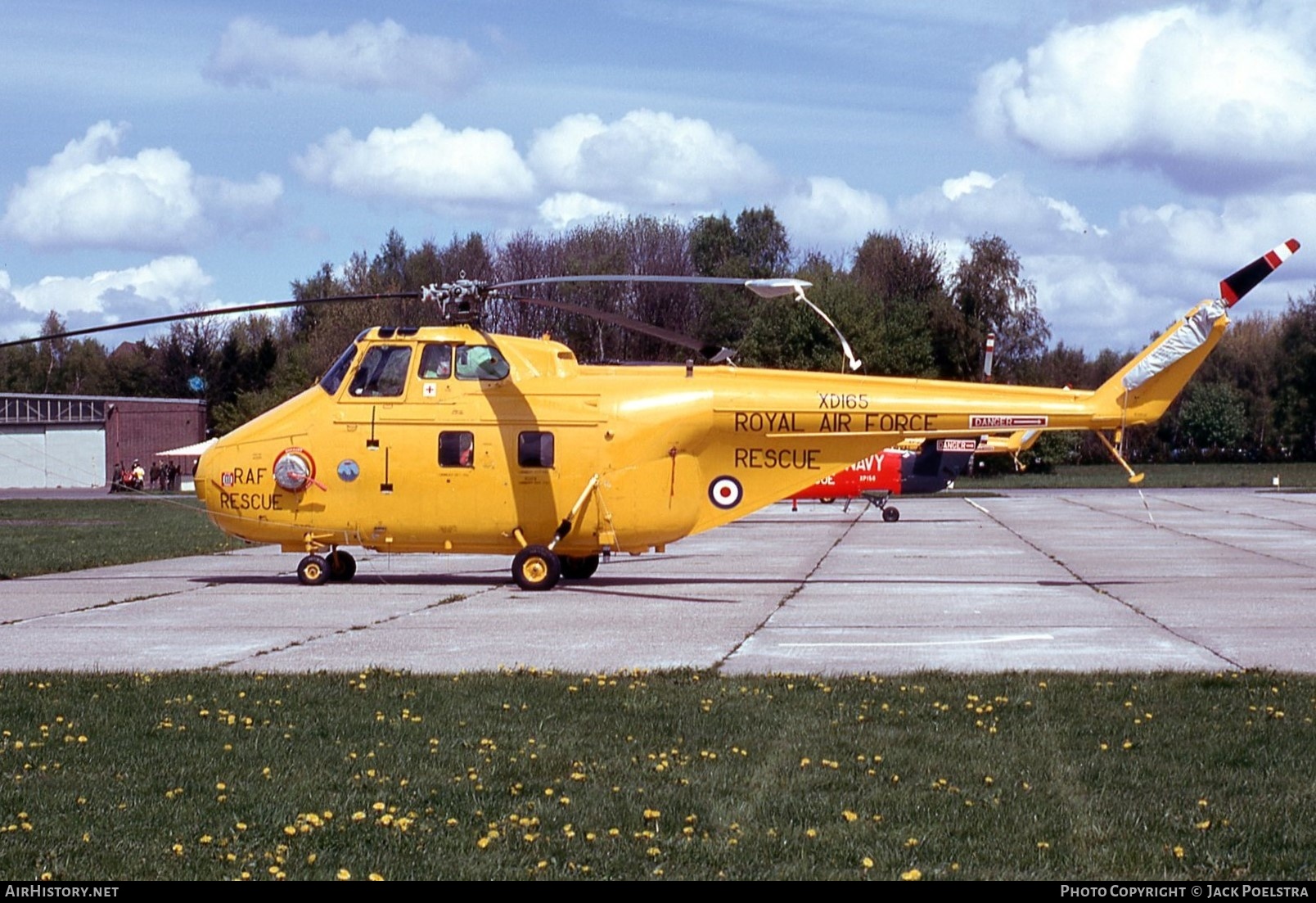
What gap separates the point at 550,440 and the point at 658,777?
39.1 feet

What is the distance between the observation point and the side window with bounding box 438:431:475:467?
20.0 metres

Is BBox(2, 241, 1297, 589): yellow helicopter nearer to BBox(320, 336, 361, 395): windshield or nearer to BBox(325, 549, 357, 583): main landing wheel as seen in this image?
BBox(320, 336, 361, 395): windshield

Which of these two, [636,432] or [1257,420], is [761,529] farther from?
[1257,420]

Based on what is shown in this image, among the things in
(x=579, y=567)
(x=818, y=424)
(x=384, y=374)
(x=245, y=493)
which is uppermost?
(x=384, y=374)

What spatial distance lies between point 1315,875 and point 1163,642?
7875 mm

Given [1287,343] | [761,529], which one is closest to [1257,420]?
[1287,343]

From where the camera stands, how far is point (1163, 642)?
14.0m

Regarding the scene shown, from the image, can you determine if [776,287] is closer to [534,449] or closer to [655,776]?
[534,449]

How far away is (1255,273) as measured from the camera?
1802 centimetres

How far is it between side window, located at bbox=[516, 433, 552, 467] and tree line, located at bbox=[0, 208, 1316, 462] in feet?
102

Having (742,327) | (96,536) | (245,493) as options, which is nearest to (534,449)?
(245,493)

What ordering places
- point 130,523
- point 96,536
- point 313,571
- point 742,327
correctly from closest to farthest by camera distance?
1. point 313,571
2. point 96,536
3. point 130,523
4. point 742,327

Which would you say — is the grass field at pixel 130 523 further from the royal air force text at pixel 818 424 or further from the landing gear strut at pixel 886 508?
the landing gear strut at pixel 886 508

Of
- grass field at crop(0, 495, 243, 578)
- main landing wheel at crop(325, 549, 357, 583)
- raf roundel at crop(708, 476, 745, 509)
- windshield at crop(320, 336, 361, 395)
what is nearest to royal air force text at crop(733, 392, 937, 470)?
raf roundel at crop(708, 476, 745, 509)
